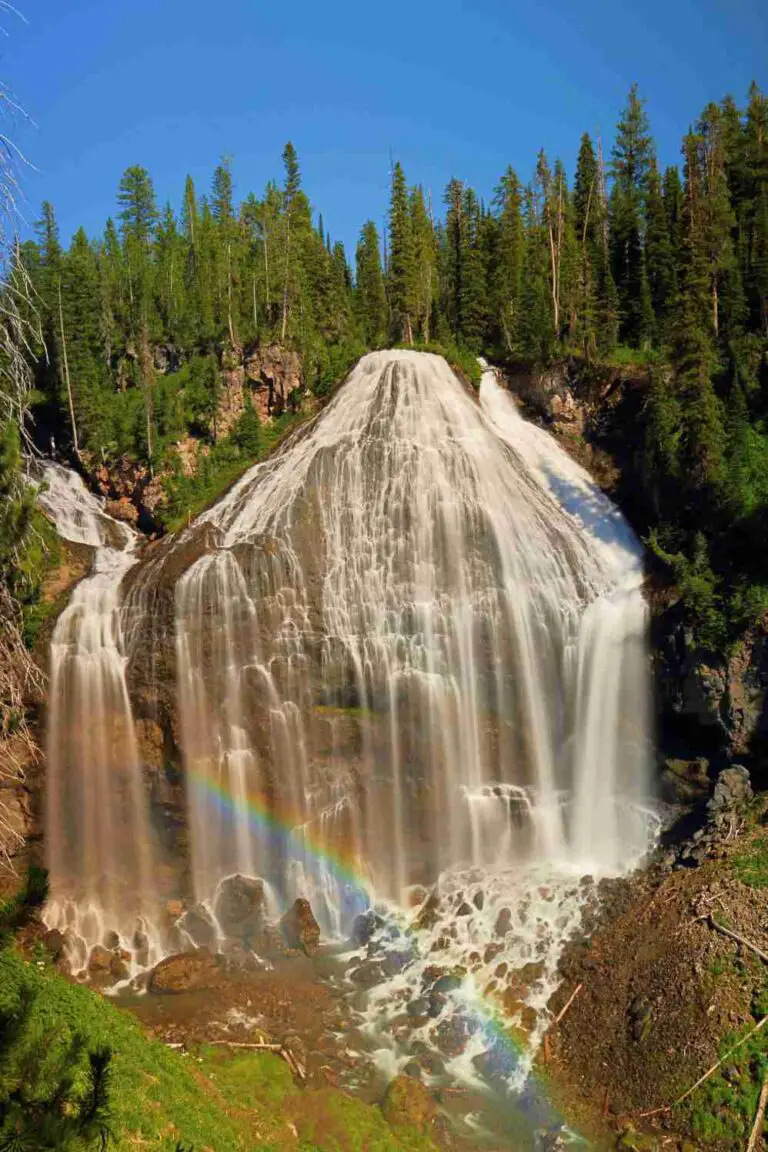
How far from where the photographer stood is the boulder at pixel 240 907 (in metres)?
23.1

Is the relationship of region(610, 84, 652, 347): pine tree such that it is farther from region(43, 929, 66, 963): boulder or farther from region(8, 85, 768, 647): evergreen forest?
region(43, 929, 66, 963): boulder

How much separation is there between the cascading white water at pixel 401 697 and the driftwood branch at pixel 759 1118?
8.70 meters

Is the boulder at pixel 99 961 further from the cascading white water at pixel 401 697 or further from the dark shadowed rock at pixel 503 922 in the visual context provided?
the dark shadowed rock at pixel 503 922

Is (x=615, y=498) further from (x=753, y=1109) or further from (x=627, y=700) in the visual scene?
(x=753, y=1109)

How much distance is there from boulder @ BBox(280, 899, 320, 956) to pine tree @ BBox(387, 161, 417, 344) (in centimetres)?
3190

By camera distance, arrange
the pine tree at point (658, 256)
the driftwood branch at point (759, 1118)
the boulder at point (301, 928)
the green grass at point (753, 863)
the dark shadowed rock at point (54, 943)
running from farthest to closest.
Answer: the pine tree at point (658, 256) < the boulder at point (301, 928) < the dark shadowed rock at point (54, 943) < the green grass at point (753, 863) < the driftwood branch at point (759, 1118)

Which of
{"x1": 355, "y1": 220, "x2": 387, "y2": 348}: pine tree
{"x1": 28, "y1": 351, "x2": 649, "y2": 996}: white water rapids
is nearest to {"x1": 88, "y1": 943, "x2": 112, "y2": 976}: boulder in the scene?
{"x1": 28, "y1": 351, "x2": 649, "y2": 996}: white water rapids

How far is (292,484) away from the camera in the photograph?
30781 millimetres

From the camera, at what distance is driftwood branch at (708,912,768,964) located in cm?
1761

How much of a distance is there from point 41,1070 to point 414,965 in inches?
670

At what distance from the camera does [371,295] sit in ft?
193

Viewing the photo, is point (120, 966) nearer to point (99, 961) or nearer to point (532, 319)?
point (99, 961)

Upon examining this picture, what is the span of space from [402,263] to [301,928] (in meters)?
36.5

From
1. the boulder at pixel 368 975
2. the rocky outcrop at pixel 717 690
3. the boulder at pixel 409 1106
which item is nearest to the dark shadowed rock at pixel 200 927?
the boulder at pixel 368 975
